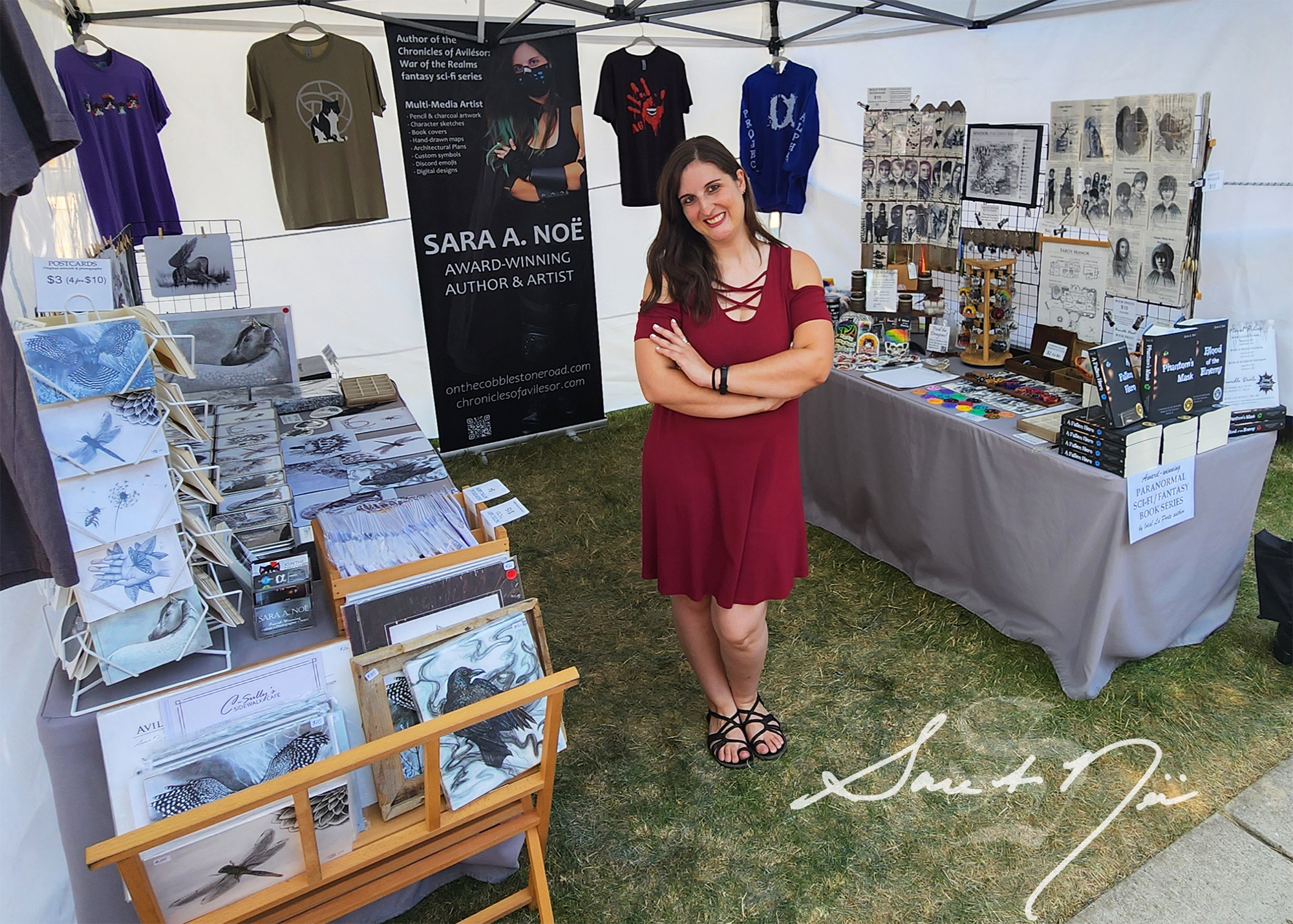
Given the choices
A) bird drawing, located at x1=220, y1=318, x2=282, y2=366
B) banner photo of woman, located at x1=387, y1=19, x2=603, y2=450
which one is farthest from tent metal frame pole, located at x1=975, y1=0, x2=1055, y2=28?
bird drawing, located at x1=220, y1=318, x2=282, y2=366

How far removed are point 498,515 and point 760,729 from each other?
113 cm

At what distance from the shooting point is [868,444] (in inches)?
126

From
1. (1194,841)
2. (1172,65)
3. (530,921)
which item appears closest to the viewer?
(530,921)

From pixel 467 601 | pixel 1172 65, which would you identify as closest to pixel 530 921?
pixel 467 601

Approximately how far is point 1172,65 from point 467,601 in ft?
10.3

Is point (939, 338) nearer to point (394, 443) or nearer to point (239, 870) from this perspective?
point (394, 443)

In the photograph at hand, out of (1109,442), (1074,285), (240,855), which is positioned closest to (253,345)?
(240,855)

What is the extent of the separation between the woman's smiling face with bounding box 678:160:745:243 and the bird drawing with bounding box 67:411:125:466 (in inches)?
47.6

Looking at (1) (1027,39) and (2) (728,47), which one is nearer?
(1) (1027,39)

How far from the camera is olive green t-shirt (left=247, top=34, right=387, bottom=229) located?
364 centimetres

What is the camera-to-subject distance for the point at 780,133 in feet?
15.5

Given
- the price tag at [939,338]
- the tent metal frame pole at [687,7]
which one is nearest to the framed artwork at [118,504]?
the price tag at [939,338]

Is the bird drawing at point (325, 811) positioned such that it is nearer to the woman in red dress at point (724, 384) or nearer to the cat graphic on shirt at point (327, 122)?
the woman in red dress at point (724, 384)

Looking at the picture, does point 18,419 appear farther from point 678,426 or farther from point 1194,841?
point 1194,841
